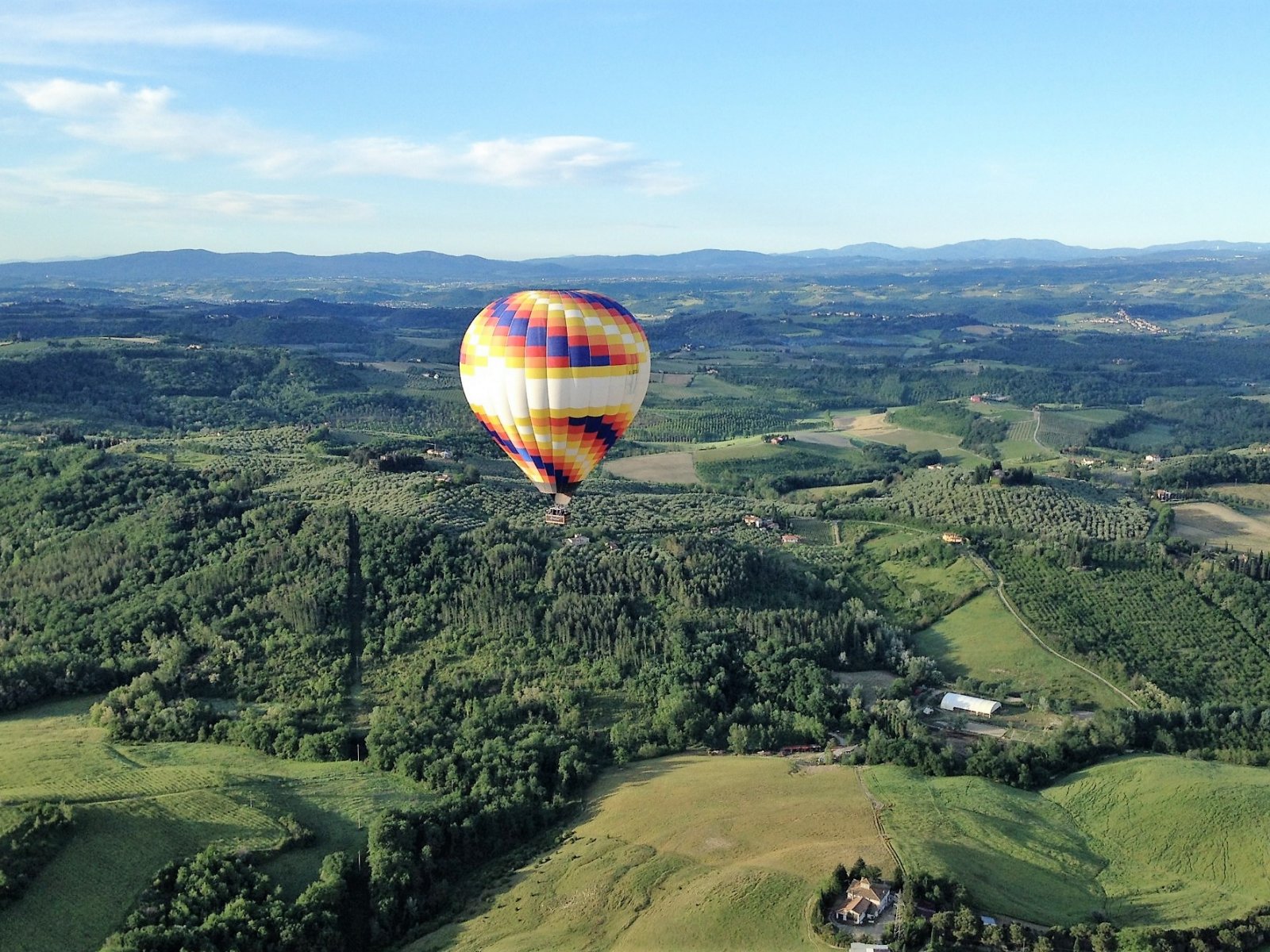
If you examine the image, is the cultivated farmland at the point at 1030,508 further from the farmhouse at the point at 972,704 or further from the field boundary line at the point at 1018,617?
the farmhouse at the point at 972,704

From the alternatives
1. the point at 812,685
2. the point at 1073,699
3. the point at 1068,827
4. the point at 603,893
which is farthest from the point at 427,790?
the point at 1073,699

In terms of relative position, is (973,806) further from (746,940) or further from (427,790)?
(427,790)

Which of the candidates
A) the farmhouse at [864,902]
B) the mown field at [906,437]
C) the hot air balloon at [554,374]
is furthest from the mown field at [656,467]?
the farmhouse at [864,902]

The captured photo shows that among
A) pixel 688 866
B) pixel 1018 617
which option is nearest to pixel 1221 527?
pixel 1018 617

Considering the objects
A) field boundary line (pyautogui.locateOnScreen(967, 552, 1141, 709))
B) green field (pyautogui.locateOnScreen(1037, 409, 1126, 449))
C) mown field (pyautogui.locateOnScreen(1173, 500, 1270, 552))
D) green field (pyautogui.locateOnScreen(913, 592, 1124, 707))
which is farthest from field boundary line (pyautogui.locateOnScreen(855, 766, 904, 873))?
green field (pyautogui.locateOnScreen(1037, 409, 1126, 449))

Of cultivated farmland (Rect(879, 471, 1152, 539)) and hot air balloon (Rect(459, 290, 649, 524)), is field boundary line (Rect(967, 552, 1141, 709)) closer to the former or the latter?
cultivated farmland (Rect(879, 471, 1152, 539))
